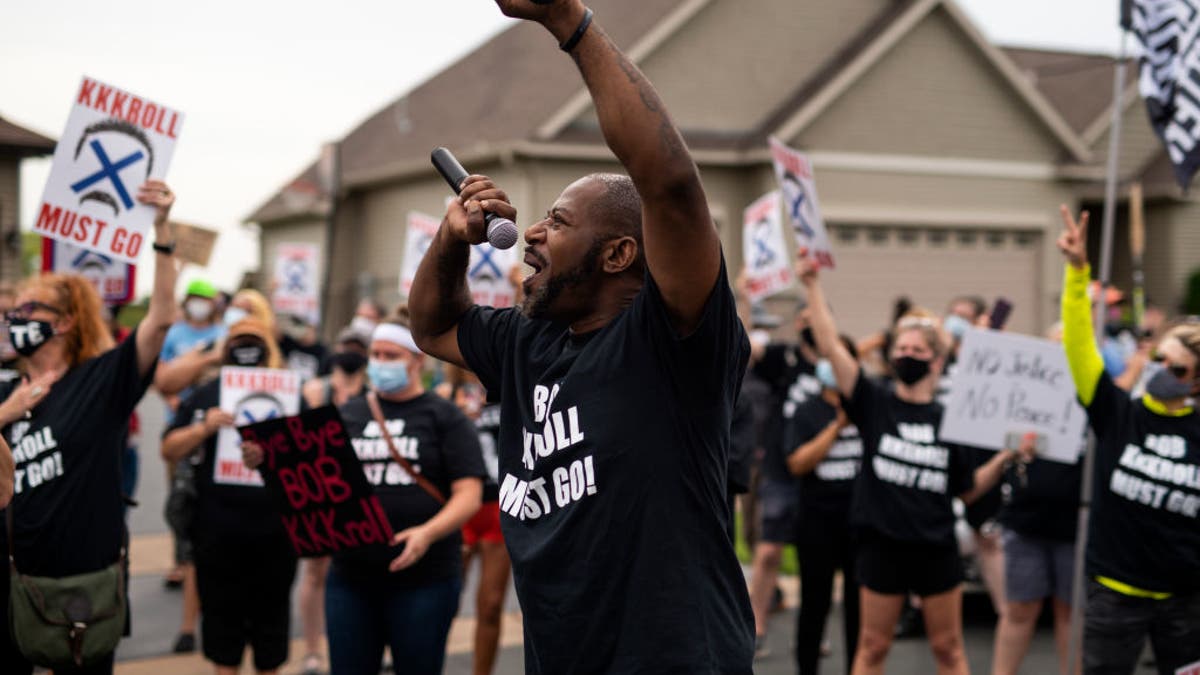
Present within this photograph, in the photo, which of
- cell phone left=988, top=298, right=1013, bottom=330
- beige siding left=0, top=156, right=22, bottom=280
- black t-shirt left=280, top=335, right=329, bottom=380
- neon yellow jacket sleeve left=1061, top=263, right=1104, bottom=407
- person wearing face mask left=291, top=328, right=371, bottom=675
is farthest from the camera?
beige siding left=0, top=156, right=22, bottom=280

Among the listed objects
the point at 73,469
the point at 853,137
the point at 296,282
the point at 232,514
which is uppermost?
the point at 853,137

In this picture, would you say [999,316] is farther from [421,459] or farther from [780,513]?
[421,459]

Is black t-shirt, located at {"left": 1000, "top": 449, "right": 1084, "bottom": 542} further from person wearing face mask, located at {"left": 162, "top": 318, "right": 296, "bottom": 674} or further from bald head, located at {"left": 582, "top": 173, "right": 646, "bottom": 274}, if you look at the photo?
bald head, located at {"left": 582, "top": 173, "right": 646, "bottom": 274}

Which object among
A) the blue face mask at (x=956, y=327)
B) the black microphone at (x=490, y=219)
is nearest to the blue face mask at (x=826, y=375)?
the blue face mask at (x=956, y=327)

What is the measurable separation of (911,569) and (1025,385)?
3.58 ft

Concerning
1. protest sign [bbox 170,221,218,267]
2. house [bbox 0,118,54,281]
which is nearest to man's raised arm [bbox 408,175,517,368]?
protest sign [bbox 170,221,218,267]

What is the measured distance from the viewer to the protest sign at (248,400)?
5914 millimetres

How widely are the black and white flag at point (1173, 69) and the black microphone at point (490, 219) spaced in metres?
4.45

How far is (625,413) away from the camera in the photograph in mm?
2506

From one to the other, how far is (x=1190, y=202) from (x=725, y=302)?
2528cm

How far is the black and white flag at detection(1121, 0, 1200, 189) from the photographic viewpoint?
240 inches

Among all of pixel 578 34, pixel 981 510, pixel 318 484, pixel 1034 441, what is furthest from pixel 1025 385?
pixel 578 34

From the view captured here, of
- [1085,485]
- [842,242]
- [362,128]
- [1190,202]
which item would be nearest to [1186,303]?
[1190,202]

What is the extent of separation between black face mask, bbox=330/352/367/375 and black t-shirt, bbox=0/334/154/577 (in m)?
3.11
